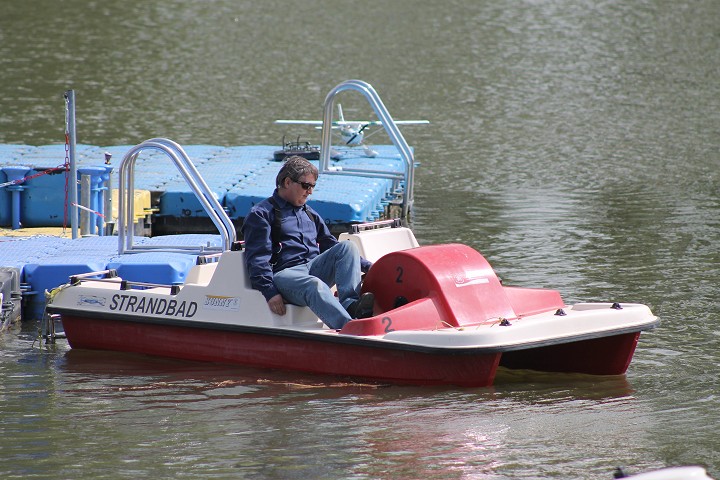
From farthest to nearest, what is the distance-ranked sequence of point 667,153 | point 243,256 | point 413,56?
point 413,56
point 667,153
point 243,256

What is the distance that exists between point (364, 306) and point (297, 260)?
2.21ft

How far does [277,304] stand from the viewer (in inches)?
368

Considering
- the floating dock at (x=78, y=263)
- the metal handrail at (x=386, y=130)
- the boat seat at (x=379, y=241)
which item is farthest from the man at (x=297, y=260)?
the metal handrail at (x=386, y=130)

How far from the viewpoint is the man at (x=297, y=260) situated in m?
9.23

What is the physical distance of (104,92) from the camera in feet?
94.7

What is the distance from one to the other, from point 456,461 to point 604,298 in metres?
4.74

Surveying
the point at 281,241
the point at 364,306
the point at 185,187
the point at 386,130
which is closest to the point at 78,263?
the point at 281,241

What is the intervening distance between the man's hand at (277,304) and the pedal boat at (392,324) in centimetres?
6

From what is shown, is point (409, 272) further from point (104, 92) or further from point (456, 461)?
point (104, 92)

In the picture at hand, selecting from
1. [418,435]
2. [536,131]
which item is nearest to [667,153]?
[536,131]

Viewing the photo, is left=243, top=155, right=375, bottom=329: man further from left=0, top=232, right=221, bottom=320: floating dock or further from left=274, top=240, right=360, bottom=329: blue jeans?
left=0, top=232, right=221, bottom=320: floating dock

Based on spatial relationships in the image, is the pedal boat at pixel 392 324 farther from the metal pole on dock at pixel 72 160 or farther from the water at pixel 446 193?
the metal pole on dock at pixel 72 160

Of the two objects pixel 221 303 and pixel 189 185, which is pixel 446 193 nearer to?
pixel 189 185

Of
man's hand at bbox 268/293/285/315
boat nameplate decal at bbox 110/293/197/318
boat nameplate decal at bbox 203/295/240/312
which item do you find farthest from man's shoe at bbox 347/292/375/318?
boat nameplate decal at bbox 110/293/197/318
